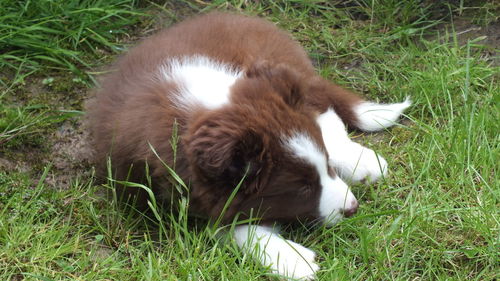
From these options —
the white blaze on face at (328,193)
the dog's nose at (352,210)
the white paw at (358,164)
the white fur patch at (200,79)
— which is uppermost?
the white fur patch at (200,79)

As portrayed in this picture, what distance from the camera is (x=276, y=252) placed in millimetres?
3691

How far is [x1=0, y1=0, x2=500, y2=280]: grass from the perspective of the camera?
11.8 feet

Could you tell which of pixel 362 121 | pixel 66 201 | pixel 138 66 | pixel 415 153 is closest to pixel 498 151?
pixel 415 153

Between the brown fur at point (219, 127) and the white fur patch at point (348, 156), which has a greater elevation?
the brown fur at point (219, 127)

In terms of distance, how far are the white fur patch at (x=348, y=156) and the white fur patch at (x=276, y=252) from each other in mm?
711

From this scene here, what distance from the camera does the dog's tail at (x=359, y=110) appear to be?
4.80 metres

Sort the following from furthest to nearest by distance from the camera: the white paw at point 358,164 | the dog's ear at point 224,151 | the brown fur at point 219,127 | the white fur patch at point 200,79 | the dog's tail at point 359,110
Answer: the dog's tail at point 359,110
the white paw at point 358,164
the white fur patch at point 200,79
the brown fur at point 219,127
the dog's ear at point 224,151

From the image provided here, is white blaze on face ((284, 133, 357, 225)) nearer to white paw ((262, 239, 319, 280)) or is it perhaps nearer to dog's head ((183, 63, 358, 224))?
dog's head ((183, 63, 358, 224))

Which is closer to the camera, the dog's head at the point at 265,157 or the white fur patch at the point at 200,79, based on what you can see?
the dog's head at the point at 265,157

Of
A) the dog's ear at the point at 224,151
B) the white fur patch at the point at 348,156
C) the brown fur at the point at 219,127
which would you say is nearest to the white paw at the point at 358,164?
the white fur patch at the point at 348,156

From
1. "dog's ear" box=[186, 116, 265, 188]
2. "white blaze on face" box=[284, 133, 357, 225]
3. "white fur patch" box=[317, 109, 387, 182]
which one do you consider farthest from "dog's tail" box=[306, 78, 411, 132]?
"dog's ear" box=[186, 116, 265, 188]

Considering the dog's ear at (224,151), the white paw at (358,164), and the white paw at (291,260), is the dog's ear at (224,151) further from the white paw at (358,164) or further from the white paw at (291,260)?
the white paw at (358,164)

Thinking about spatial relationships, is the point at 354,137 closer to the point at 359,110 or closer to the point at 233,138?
the point at 359,110

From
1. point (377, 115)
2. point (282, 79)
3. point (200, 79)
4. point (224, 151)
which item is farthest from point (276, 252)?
point (377, 115)
